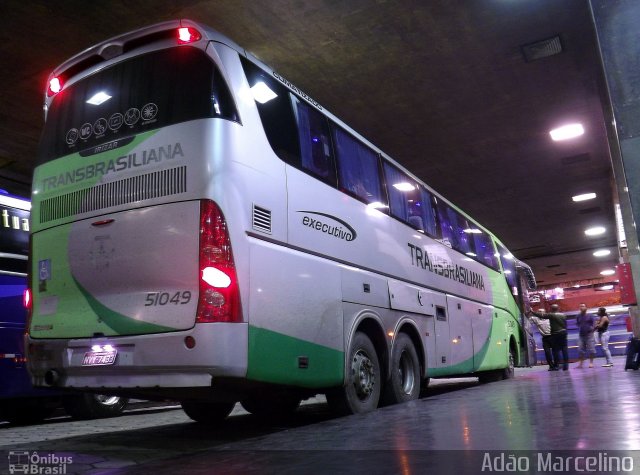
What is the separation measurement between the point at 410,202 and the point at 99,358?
545cm

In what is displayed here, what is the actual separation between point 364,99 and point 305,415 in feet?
24.6

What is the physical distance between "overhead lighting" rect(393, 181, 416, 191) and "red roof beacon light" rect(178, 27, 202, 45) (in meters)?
4.07

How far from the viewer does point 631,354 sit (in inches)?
496

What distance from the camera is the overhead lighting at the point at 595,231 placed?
26669mm

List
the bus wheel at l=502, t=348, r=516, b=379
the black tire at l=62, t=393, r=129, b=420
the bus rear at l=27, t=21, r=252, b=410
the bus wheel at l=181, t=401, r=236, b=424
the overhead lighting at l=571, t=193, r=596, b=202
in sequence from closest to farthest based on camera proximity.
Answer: the bus rear at l=27, t=21, r=252, b=410 → the bus wheel at l=181, t=401, r=236, b=424 → the black tire at l=62, t=393, r=129, b=420 → the bus wheel at l=502, t=348, r=516, b=379 → the overhead lighting at l=571, t=193, r=596, b=202

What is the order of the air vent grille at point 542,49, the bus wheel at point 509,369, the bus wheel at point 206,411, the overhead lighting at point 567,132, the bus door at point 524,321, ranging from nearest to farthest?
the bus wheel at point 206,411 → the air vent grille at point 542,49 → the bus wheel at point 509,369 → the overhead lighting at point 567,132 → the bus door at point 524,321

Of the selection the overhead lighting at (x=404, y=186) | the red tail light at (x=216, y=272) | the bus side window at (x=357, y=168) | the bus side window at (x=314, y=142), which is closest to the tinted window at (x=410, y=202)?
the overhead lighting at (x=404, y=186)

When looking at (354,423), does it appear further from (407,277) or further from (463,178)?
(463,178)

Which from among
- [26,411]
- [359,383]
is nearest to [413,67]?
[359,383]

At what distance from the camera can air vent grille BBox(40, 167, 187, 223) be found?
4672 mm

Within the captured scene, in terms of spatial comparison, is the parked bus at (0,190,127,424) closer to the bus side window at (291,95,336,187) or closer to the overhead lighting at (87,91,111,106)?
the overhead lighting at (87,91,111,106)

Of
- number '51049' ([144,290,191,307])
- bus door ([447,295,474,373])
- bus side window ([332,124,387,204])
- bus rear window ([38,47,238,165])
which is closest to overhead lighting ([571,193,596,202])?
bus door ([447,295,474,373])

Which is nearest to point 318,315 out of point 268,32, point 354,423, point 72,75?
point 354,423

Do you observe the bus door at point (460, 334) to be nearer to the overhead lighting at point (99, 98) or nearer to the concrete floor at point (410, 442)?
the concrete floor at point (410, 442)
